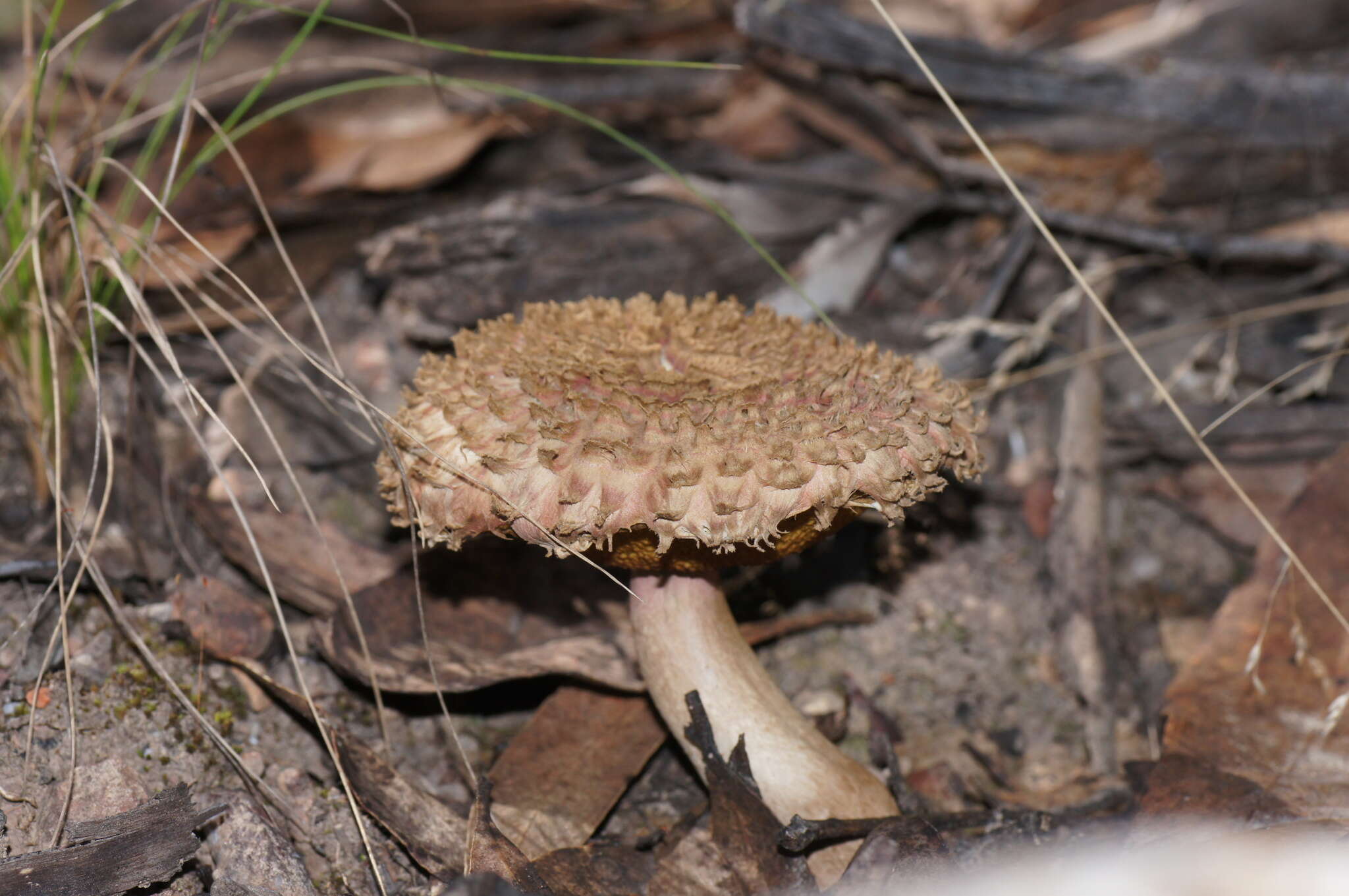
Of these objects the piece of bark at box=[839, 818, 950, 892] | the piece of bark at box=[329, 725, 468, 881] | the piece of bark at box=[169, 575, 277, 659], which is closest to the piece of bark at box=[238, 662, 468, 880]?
the piece of bark at box=[329, 725, 468, 881]

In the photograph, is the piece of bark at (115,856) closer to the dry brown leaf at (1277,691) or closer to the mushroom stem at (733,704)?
the mushroom stem at (733,704)

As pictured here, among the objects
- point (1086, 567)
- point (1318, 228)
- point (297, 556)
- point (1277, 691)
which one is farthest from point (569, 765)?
point (1318, 228)

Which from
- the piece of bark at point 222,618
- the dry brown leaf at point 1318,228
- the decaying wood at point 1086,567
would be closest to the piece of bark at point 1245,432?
the decaying wood at point 1086,567

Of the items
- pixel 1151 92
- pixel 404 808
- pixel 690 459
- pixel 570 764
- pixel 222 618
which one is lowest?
pixel 570 764

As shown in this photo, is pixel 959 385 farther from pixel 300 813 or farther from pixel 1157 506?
pixel 300 813

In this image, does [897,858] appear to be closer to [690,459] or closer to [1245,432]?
[690,459]

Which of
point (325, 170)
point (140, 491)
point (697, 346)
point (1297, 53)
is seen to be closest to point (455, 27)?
point (325, 170)
